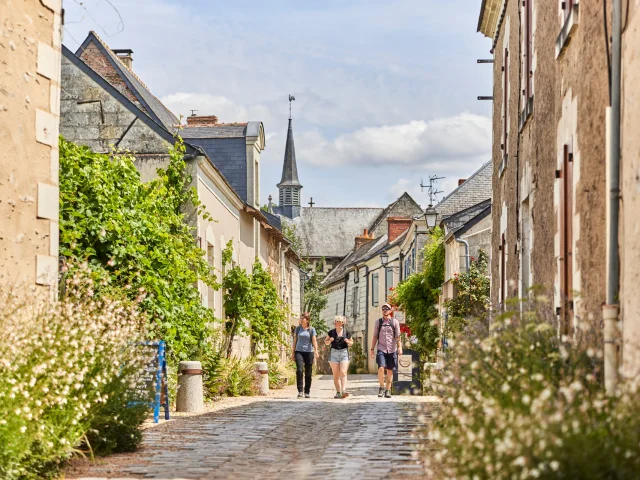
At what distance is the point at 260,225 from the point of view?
27.5 m

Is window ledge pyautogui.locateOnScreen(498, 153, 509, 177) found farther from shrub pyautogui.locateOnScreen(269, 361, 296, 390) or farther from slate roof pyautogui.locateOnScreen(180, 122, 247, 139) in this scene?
shrub pyautogui.locateOnScreen(269, 361, 296, 390)

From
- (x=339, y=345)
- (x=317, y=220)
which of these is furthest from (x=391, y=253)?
(x=317, y=220)

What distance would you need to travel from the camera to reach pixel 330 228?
89688mm

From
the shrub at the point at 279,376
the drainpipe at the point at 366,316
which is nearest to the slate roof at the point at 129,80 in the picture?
the shrub at the point at 279,376

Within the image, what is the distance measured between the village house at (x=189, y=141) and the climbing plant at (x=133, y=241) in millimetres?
995

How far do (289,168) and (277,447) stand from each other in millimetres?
84633

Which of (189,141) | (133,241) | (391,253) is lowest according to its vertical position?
(133,241)

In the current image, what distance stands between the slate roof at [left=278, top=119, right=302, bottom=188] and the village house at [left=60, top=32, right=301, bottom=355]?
2393 inches

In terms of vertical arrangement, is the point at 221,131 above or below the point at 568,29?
above

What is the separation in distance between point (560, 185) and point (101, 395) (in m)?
4.62

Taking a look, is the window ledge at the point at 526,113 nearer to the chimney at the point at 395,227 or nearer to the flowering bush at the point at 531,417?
the flowering bush at the point at 531,417

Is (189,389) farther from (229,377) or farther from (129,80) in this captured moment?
(129,80)

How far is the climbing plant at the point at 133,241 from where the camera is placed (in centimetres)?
1379

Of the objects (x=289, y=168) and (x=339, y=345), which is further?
(x=289, y=168)
